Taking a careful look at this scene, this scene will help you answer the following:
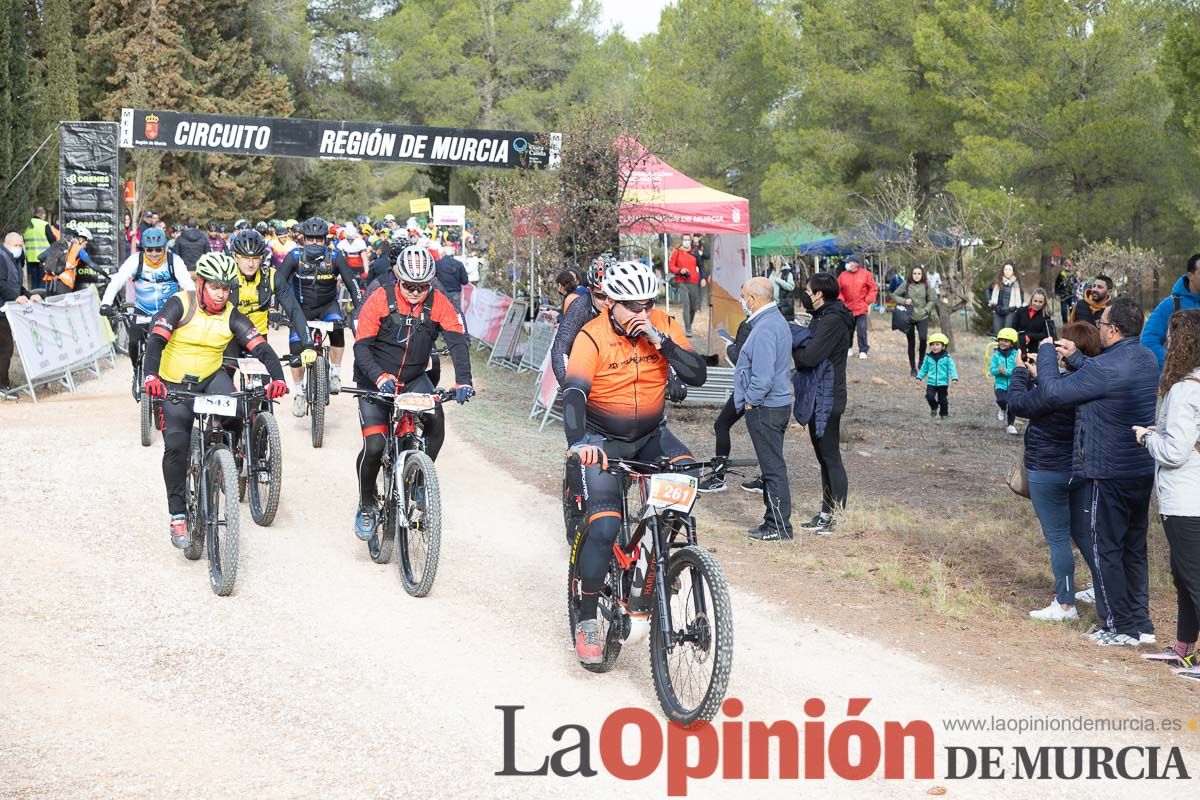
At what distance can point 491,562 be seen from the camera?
29.5 feet

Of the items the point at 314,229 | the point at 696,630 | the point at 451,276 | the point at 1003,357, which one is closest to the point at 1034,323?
the point at 1003,357

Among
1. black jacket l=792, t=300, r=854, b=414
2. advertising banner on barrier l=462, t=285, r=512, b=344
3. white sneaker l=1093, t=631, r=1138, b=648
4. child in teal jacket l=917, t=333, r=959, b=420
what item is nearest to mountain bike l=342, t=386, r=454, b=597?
black jacket l=792, t=300, r=854, b=414

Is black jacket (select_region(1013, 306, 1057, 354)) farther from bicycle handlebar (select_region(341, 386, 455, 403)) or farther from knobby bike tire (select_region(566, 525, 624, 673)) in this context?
knobby bike tire (select_region(566, 525, 624, 673))

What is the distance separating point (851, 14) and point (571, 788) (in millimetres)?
36924

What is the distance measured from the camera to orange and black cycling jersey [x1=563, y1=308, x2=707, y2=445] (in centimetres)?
631

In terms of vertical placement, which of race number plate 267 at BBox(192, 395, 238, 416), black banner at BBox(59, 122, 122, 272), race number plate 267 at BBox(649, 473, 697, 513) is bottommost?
race number plate 267 at BBox(649, 473, 697, 513)

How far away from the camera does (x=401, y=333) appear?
343 inches

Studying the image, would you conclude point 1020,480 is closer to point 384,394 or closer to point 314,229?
point 384,394

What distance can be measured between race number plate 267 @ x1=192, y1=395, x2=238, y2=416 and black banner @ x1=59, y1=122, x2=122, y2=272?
15.4 meters

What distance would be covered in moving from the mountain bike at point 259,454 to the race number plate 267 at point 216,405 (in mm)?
903

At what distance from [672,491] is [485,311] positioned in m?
18.1

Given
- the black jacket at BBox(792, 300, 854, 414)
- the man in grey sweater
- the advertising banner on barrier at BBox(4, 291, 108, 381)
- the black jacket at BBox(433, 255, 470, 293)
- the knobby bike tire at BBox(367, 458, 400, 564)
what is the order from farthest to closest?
1. the black jacket at BBox(433, 255, 470, 293)
2. the advertising banner on barrier at BBox(4, 291, 108, 381)
3. the black jacket at BBox(792, 300, 854, 414)
4. the man in grey sweater
5. the knobby bike tire at BBox(367, 458, 400, 564)

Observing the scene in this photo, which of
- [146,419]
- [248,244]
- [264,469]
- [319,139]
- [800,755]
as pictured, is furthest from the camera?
[319,139]

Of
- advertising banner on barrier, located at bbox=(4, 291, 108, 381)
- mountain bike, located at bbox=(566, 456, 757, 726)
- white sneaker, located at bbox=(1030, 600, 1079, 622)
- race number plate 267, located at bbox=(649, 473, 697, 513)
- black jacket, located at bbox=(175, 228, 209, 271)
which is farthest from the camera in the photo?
black jacket, located at bbox=(175, 228, 209, 271)
